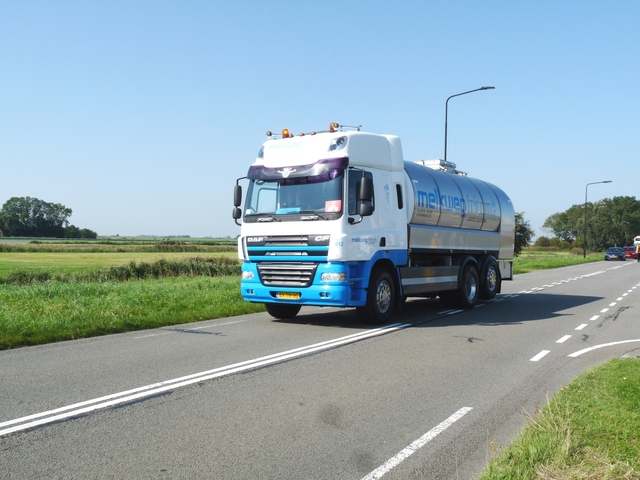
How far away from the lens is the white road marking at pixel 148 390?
17.3 feet

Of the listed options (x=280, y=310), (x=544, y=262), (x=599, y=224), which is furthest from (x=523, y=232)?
(x=599, y=224)

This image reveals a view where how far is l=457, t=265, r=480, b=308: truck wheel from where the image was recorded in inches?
611

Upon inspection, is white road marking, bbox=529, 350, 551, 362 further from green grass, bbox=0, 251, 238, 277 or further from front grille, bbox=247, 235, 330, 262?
green grass, bbox=0, 251, 238, 277

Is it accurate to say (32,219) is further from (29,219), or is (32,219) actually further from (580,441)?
(580,441)

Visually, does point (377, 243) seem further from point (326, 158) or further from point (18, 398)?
point (18, 398)

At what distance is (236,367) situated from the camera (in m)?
7.74

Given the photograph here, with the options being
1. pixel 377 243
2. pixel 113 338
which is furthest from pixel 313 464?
pixel 377 243

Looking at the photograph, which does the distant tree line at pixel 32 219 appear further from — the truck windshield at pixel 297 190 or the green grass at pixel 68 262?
the truck windshield at pixel 297 190

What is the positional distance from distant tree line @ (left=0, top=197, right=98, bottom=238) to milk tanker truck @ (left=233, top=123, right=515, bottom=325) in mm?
133903

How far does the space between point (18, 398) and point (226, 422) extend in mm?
2217

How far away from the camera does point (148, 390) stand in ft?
21.2

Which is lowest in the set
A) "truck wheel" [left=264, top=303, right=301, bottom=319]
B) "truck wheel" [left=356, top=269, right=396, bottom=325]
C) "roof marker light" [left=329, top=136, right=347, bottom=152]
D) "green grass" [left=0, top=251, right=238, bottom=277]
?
"green grass" [left=0, top=251, right=238, bottom=277]

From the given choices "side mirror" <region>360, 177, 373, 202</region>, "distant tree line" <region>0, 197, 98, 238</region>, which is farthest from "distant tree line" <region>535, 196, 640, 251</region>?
"side mirror" <region>360, 177, 373, 202</region>

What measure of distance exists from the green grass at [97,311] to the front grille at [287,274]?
86.8 inches
